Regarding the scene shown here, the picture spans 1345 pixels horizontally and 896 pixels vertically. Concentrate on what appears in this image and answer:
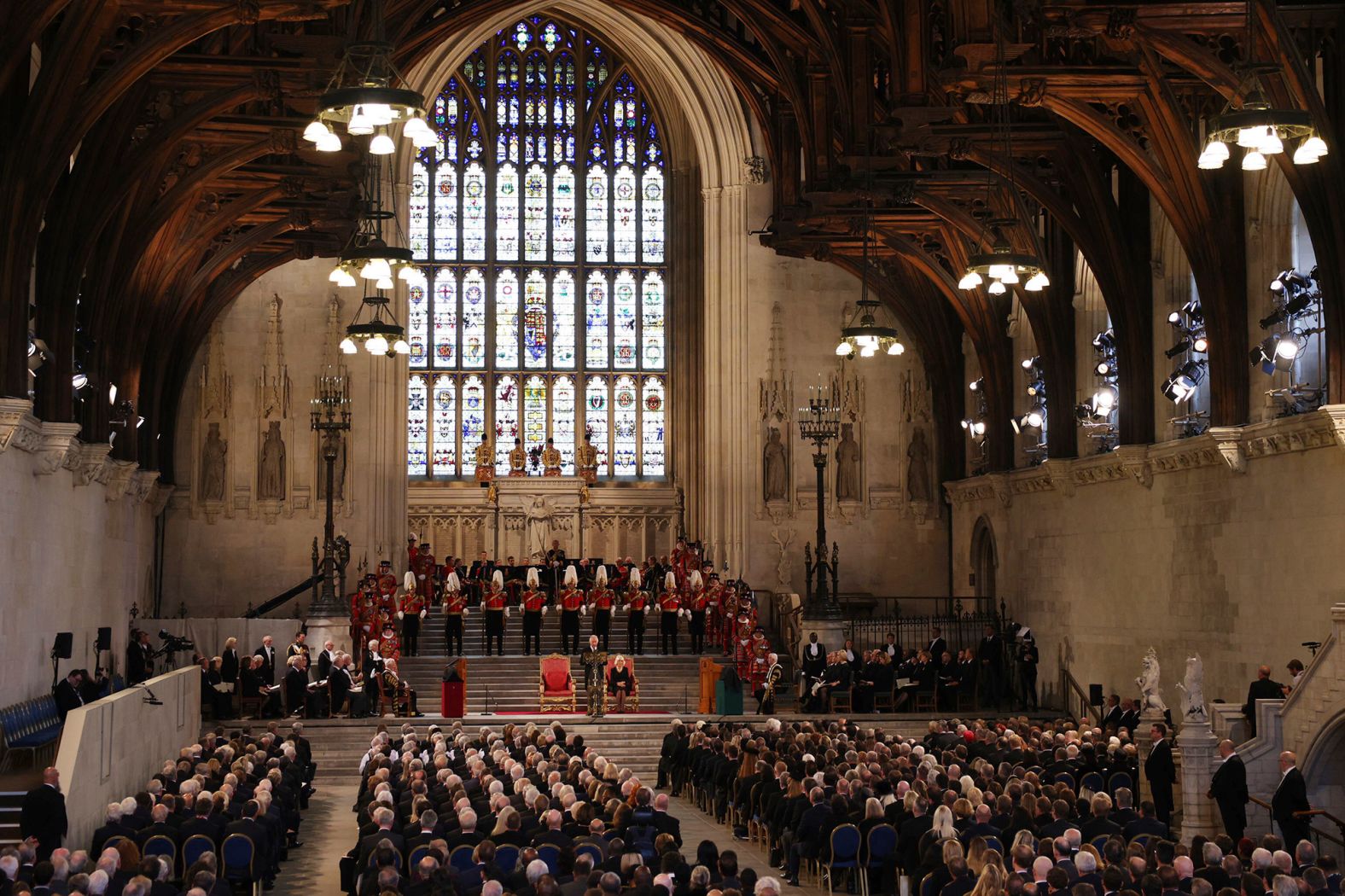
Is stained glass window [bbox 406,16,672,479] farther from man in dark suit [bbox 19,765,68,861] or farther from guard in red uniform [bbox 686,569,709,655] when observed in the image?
man in dark suit [bbox 19,765,68,861]

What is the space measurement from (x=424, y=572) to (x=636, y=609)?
5.31 meters

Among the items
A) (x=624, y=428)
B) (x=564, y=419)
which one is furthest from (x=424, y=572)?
(x=624, y=428)

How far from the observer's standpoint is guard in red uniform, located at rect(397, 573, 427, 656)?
113ft

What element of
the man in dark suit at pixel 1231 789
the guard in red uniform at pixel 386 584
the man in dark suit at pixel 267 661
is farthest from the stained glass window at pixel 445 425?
the man in dark suit at pixel 1231 789

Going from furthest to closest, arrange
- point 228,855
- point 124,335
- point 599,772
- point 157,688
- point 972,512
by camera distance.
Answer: point 972,512
point 124,335
point 157,688
point 599,772
point 228,855

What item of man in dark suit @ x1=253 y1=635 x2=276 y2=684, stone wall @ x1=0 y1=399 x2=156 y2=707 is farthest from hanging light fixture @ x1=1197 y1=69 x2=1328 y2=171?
man in dark suit @ x1=253 y1=635 x2=276 y2=684

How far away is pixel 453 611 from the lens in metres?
34.2

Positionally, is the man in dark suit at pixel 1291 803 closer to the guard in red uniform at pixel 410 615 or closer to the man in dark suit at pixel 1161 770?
the man in dark suit at pixel 1161 770

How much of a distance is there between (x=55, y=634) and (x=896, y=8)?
15.9 meters

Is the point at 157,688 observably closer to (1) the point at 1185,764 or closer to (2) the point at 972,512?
(1) the point at 1185,764

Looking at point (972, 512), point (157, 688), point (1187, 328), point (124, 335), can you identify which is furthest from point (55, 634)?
point (972, 512)

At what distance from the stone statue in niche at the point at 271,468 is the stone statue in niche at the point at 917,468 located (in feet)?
48.4

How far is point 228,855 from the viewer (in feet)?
53.2

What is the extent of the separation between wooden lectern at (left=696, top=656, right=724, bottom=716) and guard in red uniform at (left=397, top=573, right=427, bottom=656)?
20.7 ft
